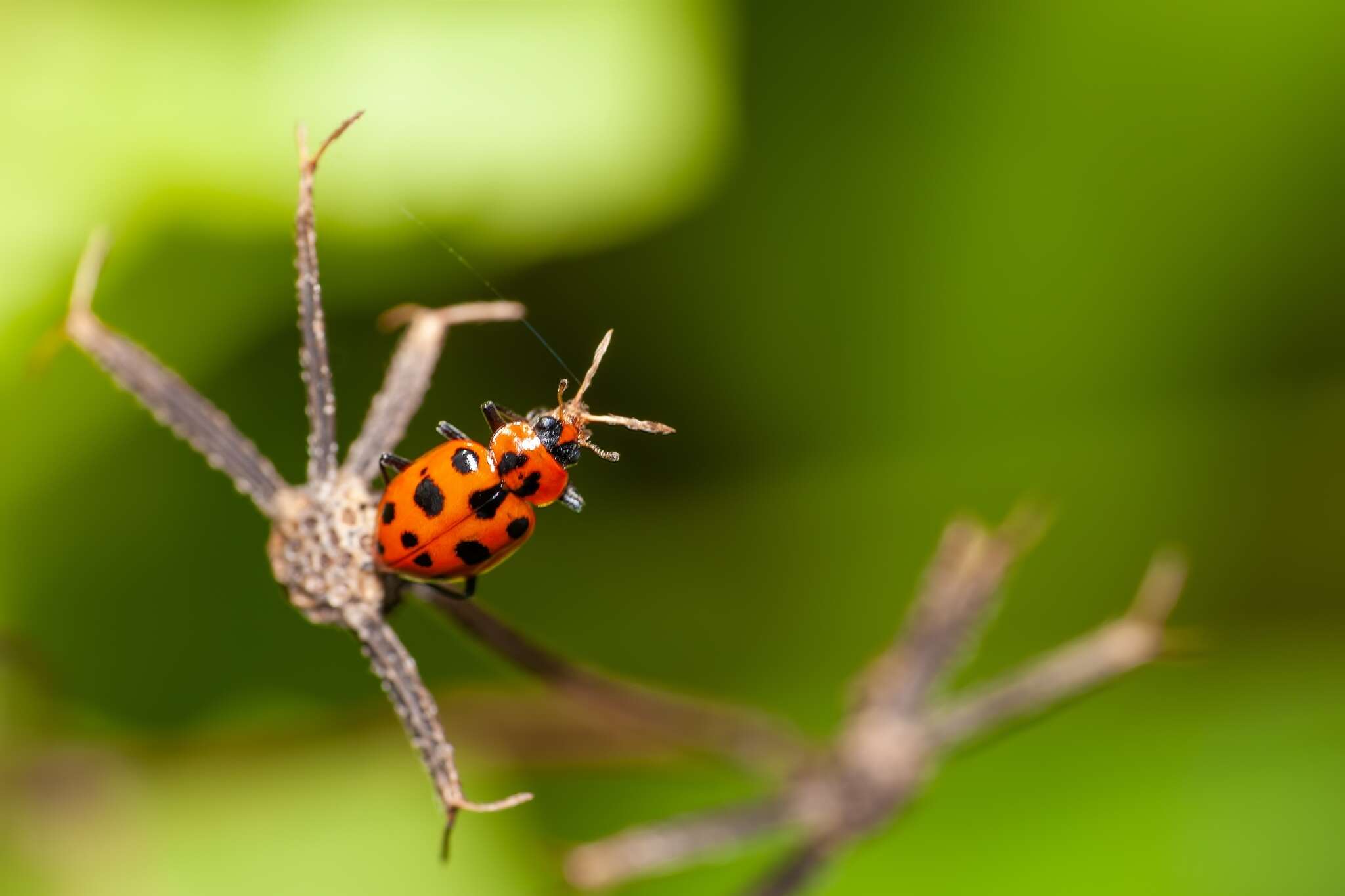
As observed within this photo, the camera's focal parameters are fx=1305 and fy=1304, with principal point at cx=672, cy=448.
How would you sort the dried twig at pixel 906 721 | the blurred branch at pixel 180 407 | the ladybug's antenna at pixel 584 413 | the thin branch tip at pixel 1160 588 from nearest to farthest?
the ladybug's antenna at pixel 584 413 → the blurred branch at pixel 180 407 → the dried twig at pixel 906 721 → the thin branch tip at pixel 1160 588

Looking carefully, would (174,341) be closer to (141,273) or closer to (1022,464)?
(141,273)

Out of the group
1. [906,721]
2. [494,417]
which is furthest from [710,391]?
[494,417]

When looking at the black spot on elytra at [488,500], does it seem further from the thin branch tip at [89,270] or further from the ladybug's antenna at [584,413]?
the thin branch tip at [89,270]

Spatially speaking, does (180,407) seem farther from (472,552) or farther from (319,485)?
(472,552)

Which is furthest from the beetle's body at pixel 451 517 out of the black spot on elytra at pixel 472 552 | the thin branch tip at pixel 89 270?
the thin branch tip at pixel 89 270

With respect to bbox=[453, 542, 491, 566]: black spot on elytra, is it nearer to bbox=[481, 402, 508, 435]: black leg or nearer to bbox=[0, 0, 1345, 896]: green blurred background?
bbox=[481, 402, 508, 435]: black leg

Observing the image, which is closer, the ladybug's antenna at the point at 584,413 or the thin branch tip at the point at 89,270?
the ladybug's antenna at the point at 584,413

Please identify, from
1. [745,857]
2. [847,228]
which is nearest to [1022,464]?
[847,228]
